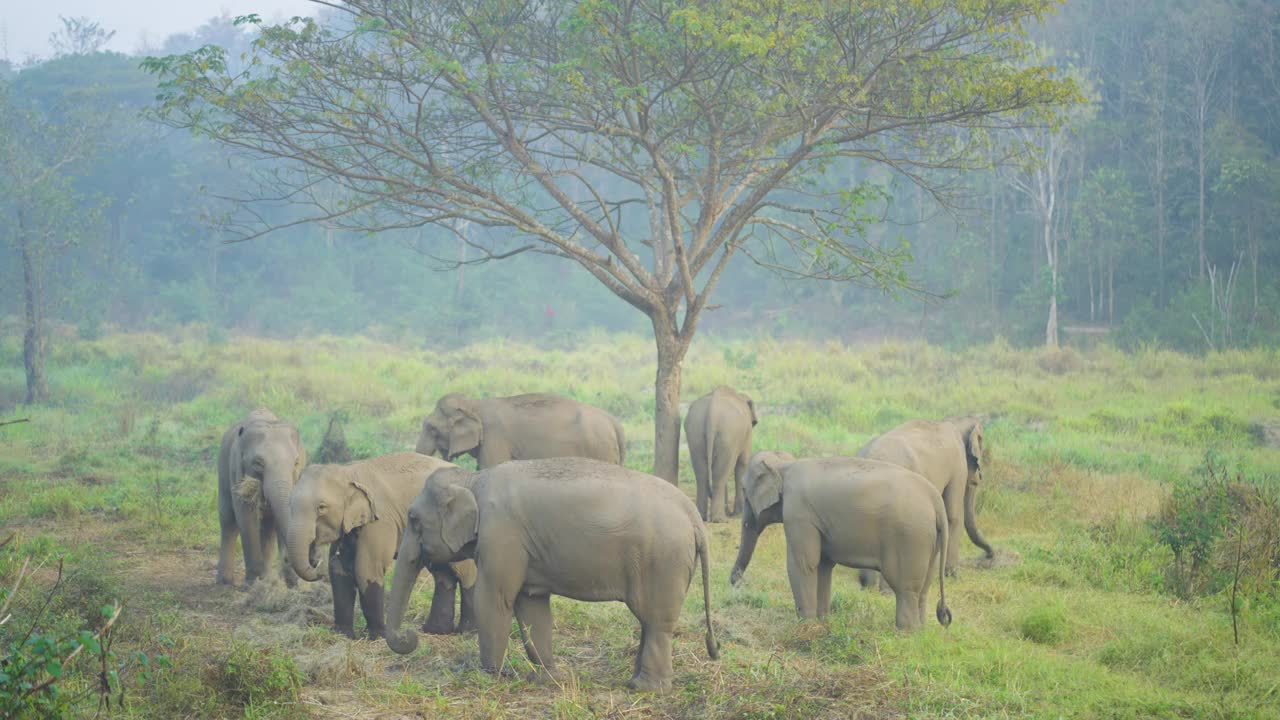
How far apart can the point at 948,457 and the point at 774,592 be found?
6.53 ft

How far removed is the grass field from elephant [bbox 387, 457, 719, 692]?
0.27 m

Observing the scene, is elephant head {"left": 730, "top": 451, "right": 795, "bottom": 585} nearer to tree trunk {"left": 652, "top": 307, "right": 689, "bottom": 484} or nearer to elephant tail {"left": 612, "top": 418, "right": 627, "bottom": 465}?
elephant tail {"left": 612, "top": 418, "right": 627, "bottom": 465}

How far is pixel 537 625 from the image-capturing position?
20.4 ft

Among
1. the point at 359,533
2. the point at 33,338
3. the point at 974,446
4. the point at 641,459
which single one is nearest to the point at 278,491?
the point at 359,533

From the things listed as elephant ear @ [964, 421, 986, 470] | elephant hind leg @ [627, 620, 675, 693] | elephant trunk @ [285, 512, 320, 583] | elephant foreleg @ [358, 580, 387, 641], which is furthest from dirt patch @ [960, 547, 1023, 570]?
elephant trunk @ [285, 512, 320, 583]

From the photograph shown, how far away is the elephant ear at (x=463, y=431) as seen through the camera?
10.1m

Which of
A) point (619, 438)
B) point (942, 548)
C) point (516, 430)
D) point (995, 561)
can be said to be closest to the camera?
point (942, 548)

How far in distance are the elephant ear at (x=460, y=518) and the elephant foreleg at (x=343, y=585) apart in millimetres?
1417

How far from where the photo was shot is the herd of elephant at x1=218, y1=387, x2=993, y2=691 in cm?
591

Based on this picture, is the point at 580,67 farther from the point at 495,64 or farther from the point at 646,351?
the point at 646,351

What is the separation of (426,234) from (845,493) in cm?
4465

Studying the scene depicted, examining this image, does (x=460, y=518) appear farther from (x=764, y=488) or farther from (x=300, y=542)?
(x=764, y=488)

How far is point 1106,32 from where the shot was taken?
3803 centimetres

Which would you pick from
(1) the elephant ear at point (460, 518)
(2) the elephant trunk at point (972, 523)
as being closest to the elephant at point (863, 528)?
(2) the elephant trunk at point (972, 523)
